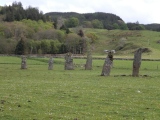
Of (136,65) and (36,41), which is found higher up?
(36,41)

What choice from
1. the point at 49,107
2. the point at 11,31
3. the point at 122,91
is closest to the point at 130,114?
the point at 49,107

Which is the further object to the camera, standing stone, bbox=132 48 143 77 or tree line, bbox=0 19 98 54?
tree line, bbox=0 19 98 54

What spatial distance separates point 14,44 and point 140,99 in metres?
112

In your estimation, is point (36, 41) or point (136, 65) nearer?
point (136, 65)

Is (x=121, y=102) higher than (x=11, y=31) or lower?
lower

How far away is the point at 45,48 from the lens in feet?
439

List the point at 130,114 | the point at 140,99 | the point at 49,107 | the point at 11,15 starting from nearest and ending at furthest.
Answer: the point at 130,114
the point at 49,107
the point at 140,99
the point at 11,15

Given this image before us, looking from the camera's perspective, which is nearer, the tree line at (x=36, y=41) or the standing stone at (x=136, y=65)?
the standing stone at (x=136, y=65)

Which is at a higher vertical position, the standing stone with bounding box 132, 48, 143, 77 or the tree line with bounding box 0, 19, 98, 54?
the tree line with bounding box 0, 19, 98, 54

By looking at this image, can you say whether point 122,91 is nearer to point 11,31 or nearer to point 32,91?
point 32,91

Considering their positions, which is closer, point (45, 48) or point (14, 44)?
point (14, 44)

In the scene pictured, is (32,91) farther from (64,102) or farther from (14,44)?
(14,44)

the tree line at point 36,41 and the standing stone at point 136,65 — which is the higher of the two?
the tree line at point 36,41

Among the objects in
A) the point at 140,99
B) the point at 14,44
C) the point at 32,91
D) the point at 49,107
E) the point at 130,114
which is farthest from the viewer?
the point at 14,44
